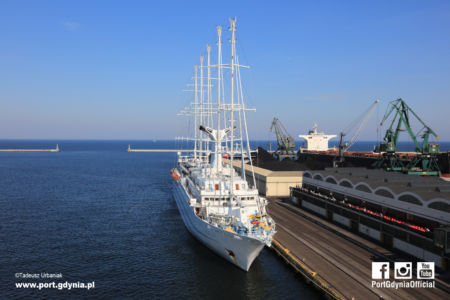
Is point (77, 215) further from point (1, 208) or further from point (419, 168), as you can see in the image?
point (419, 168)

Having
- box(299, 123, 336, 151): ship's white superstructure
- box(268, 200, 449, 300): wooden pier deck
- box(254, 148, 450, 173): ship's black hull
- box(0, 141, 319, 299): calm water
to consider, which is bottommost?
box(0, 141, 319, 299): calm water

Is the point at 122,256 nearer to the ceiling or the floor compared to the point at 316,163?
nearer to the floor

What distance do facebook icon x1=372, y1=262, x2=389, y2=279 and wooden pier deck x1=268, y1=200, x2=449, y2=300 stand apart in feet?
1.83

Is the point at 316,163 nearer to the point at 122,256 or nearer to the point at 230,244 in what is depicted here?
the point at 230,244

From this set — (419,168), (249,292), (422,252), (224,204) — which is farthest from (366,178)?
(419,168)

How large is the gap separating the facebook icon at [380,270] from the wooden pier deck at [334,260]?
56cm

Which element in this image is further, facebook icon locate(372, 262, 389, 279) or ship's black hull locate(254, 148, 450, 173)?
ship's black hull locate(254, 148, 450, 173)

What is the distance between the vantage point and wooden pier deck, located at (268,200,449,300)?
29156mm

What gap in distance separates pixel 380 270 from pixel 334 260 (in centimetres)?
491

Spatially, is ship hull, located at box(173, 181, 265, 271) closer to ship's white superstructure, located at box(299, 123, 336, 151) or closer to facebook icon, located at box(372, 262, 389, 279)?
facebook icon, located at box(372, 262, 389, 279)

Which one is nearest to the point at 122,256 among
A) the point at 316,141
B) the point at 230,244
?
the point at 230,244

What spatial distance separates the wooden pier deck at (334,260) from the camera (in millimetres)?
29156

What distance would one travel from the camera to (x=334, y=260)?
120 ft

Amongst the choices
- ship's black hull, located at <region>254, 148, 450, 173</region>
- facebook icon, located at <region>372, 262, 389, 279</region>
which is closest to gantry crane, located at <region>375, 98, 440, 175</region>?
ship's black hull, located at <region>254, 148, 450, 173</region>
